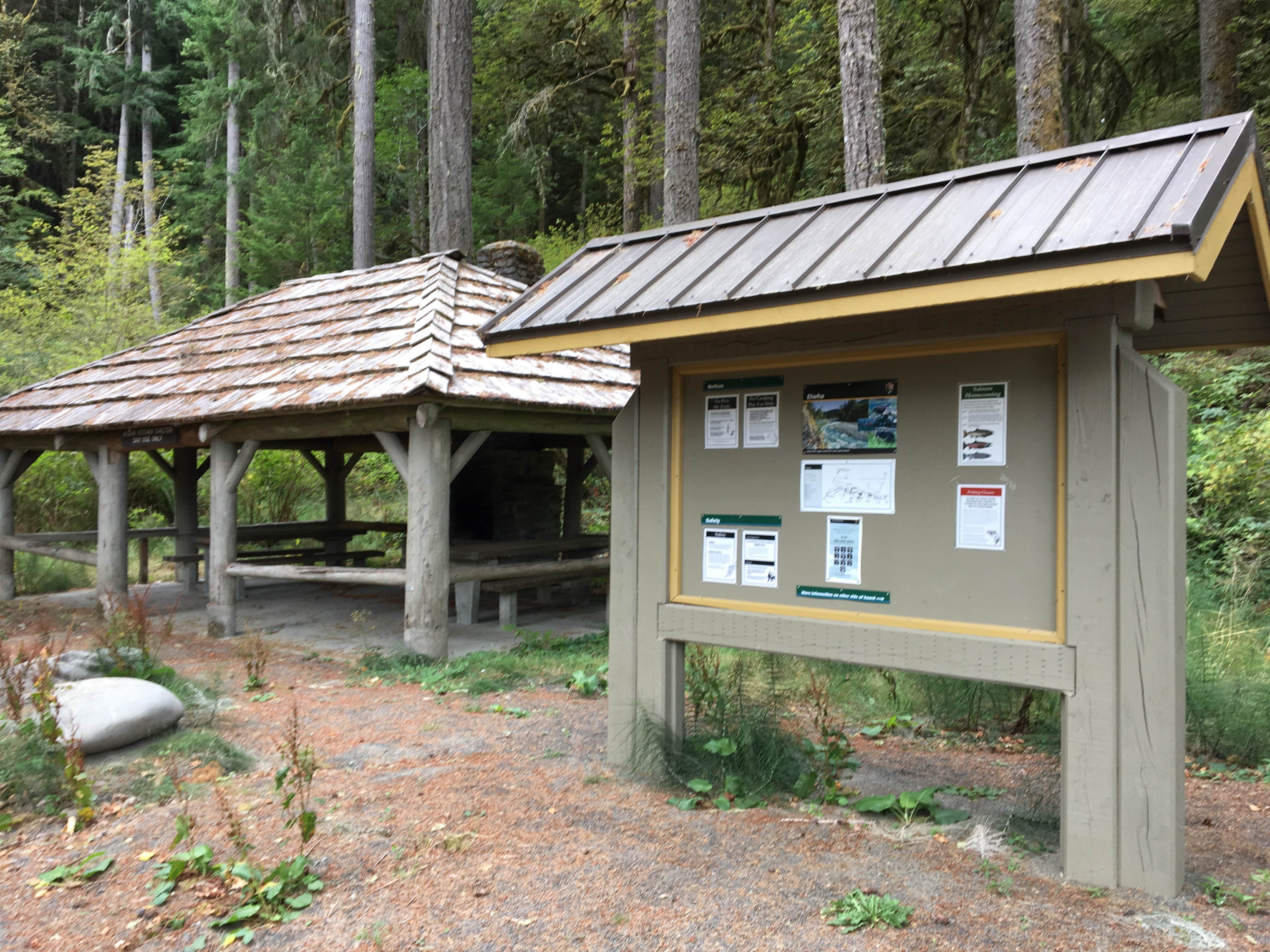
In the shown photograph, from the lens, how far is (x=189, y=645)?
9117mm

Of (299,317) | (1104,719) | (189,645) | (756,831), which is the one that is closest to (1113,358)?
(1104,719)

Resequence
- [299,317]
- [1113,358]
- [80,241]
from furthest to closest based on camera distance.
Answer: [80,241] < [299,317] < [1113,358]

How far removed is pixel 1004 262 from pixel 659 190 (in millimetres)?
16586

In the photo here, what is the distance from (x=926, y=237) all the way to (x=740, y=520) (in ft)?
4.98

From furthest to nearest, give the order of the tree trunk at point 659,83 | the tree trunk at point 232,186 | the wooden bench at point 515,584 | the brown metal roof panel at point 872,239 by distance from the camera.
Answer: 1. the tree trunk at point 232,186
2. the tree trunk at point 659,83
3. the wooden bench at point 515,584
4. the brown metal roof panel at point 872,239

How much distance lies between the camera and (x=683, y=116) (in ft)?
38.6

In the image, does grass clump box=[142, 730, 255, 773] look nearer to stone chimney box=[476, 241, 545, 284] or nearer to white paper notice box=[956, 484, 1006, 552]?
white paper notice box=[956, 484, 1006, 552]

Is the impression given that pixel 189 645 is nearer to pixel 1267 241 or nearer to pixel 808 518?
pixel 808 518

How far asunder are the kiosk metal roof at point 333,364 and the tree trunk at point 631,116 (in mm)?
5602

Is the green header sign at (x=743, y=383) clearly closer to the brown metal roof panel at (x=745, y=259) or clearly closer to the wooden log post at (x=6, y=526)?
the brown metal roof panel at (x=745, y=259)

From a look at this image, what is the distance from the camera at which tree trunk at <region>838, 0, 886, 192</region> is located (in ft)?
30.4

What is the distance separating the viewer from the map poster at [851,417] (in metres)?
3.88

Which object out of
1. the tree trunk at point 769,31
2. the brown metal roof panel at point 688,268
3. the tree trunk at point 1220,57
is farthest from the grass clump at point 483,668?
the tree trunk at point 769,31

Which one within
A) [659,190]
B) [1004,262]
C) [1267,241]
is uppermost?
[659,190]
